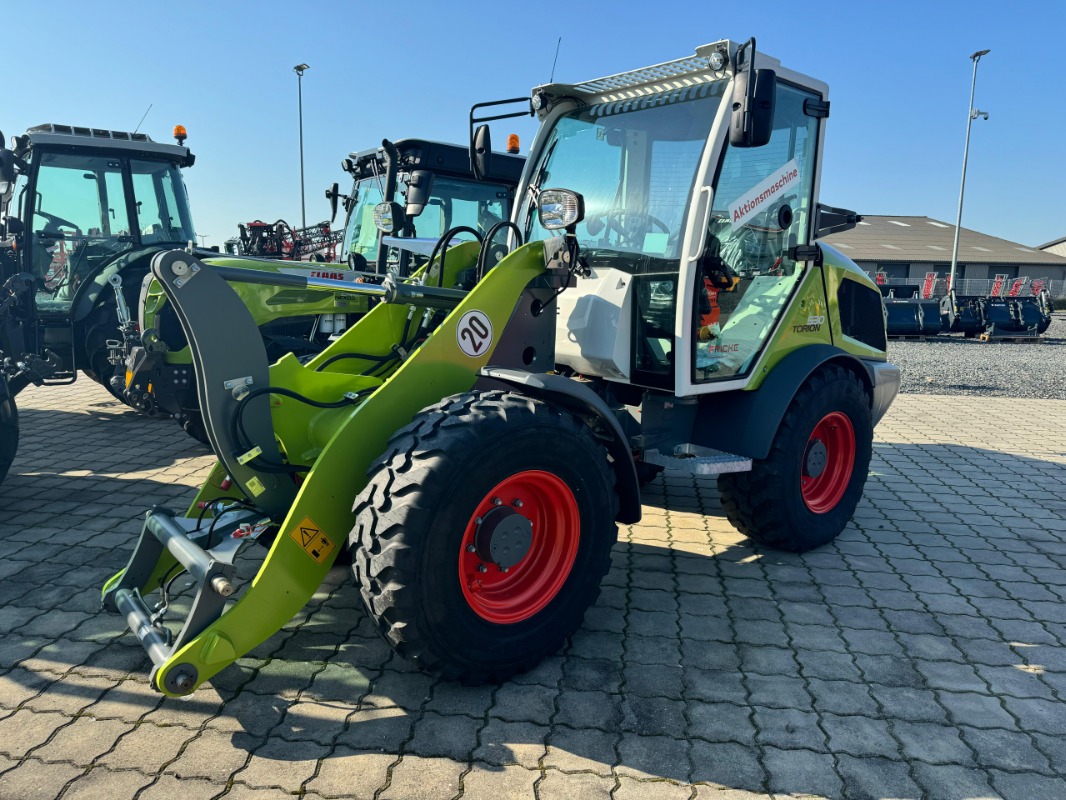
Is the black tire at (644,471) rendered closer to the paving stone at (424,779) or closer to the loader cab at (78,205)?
the paving stone at (424,779)

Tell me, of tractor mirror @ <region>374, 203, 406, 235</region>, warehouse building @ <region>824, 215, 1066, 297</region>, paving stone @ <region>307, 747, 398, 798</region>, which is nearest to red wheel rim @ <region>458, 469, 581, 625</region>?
paving stone @ <region>307, 747, 398, 798</region>

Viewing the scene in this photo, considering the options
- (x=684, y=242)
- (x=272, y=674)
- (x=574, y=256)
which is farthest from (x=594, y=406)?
(x=272, y=674)

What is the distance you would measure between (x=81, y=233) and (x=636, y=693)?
7.46 meters

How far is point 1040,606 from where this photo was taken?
3.78m

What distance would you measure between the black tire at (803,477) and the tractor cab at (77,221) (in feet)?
19.8

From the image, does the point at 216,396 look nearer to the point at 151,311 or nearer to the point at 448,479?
the point at 448,479

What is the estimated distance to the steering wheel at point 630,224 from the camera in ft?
13.0

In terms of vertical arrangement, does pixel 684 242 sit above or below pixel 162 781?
above

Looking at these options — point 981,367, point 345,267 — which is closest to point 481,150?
point 345,267

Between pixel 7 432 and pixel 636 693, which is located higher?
pixel 7 432

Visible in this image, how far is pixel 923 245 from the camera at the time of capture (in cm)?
4716

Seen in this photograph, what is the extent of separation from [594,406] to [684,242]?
1.09m

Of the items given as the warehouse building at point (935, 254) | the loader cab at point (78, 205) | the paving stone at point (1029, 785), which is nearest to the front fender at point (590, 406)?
the paving stone at point (1029, 785)

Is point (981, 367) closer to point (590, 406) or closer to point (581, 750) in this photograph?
point (590, 406)
